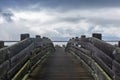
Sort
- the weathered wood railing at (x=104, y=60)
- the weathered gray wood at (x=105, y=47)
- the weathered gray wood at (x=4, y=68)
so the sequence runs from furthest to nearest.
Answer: the weathered gray wood at (x=105, y=47)
the weathered wood railing at (x=104, y=60)
the weathered gray wood at (x=4, y=68)

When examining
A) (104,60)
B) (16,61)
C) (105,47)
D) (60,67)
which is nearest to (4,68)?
(16,61)

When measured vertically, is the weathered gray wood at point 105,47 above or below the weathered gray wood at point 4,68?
above

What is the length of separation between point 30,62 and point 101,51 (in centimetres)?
417

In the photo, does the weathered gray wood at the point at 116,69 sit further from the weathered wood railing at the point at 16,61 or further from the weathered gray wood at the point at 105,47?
the weathered wood railing at the point at 16,61

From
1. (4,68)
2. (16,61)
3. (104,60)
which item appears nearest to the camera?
(4,68)

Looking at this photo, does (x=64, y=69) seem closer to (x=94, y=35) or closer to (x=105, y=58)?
(x=94, y=35)

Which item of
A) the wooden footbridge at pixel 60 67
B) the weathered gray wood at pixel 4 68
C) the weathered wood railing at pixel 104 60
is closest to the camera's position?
the weathered gray wood at pixel 4 68

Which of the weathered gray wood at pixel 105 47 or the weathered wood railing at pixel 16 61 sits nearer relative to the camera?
the weathered wood railing at pixel 16 61

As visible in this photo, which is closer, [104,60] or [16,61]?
[104,60]

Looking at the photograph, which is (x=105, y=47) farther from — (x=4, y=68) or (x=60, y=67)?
(x=60, y=67)

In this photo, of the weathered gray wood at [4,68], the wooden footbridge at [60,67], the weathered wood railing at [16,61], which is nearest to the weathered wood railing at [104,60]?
the wooden footbridge at [60,67]

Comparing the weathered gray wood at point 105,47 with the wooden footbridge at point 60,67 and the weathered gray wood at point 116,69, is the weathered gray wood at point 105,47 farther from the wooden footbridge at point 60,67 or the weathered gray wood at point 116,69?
the weathered gray wood at point 116,69

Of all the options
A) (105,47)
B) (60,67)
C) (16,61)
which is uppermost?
(105,47)

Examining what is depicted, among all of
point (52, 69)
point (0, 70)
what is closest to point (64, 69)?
point (52, 69)
